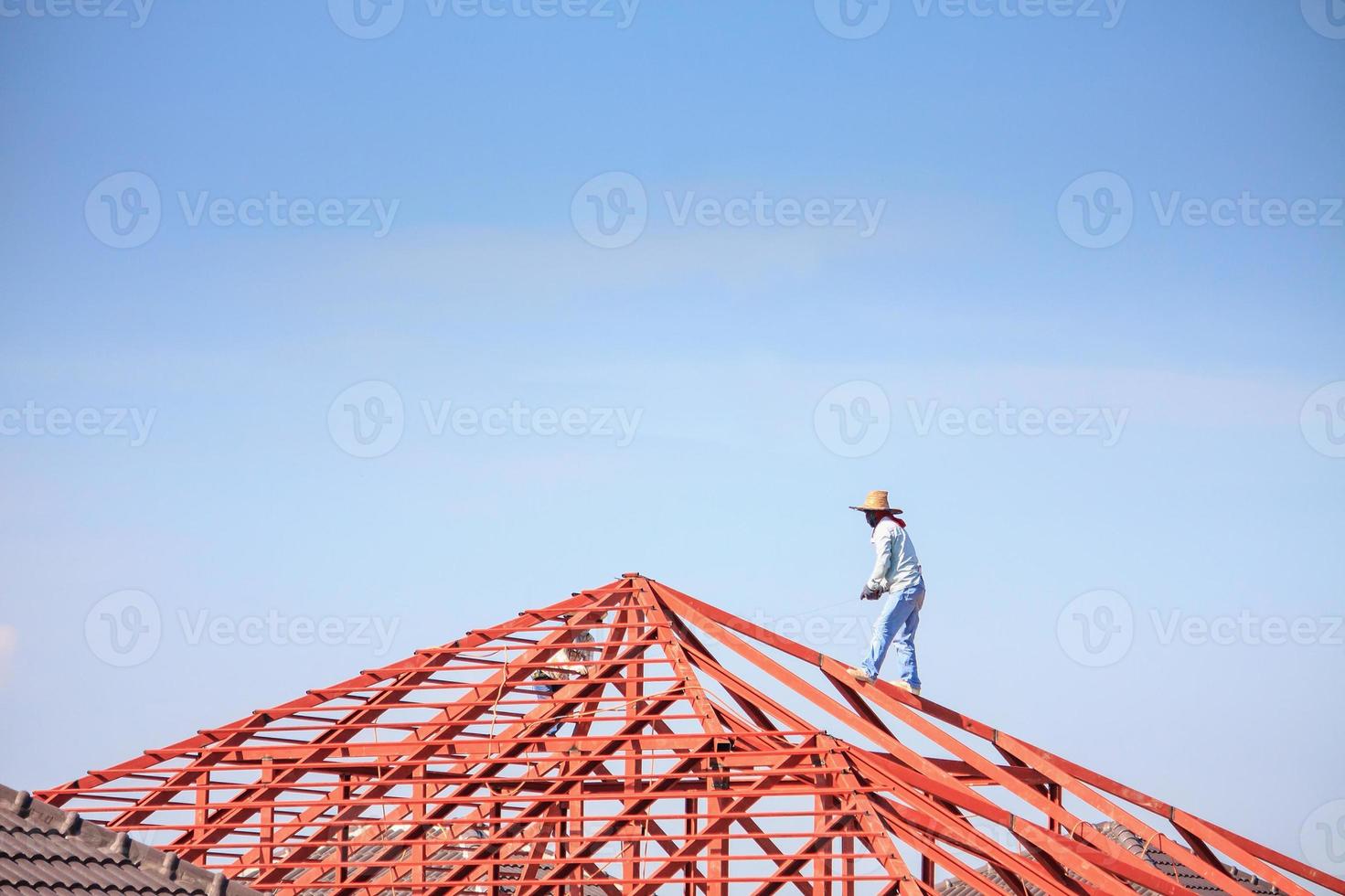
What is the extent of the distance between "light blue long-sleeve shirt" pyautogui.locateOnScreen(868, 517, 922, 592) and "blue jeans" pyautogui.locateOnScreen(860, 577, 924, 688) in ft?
0.33

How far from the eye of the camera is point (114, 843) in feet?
43.7

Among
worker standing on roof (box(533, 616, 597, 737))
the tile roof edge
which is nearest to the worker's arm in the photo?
worker standing on roof (box(533, 616, 597, 737))

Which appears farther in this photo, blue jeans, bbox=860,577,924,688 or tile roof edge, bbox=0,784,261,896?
blue jeans, bbox=860,577,924,688

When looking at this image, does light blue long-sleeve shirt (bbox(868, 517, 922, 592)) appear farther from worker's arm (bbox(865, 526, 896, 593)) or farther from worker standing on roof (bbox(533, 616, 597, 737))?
worker standing on roof (bbox(533, 616, 597, 737))

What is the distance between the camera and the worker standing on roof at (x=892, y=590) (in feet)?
61.6

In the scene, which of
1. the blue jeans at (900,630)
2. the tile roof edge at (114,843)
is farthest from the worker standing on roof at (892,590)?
the tile roof edge at (114,843)

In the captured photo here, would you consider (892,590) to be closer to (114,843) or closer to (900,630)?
(900,630)

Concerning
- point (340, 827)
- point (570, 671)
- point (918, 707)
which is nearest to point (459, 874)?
point (340, 827)

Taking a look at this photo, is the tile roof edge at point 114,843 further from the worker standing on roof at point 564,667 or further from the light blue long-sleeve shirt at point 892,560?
the light blue long-sleeve shirt at point 892,560

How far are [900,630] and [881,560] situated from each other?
2.85 feet

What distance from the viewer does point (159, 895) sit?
12.7 metres

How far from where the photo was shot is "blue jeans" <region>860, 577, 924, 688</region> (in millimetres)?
18750

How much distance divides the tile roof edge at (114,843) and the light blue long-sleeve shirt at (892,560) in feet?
26.6

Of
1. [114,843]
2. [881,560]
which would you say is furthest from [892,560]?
[114,843]
